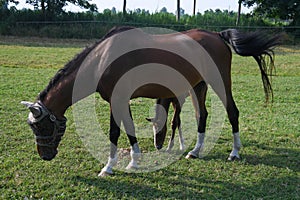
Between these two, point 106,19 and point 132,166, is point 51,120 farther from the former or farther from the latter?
point 106,19

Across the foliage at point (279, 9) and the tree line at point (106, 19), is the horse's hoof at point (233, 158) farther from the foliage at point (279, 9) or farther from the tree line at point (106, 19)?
the foliage at point (279, 9)

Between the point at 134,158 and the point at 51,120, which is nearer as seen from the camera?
the point at 51,120

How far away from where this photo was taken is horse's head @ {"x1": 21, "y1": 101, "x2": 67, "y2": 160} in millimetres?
3943

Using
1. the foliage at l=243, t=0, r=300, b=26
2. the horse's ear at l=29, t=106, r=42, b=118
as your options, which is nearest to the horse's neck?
the horse's ear at l=29, t=106, r=42, b=118

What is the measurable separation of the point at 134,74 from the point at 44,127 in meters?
1.22

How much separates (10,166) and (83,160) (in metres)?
0.92

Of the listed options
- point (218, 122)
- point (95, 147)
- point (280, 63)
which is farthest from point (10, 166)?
point (280, 63)

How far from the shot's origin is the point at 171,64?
15.1 ft

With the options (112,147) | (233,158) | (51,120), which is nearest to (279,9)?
(233,158)

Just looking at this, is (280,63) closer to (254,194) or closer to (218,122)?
(218,122)

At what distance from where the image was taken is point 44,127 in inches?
158

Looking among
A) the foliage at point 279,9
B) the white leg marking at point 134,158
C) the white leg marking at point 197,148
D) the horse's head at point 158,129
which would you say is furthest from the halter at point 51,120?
the foliage at point 279,9

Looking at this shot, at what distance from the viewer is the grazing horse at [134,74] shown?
4109mm

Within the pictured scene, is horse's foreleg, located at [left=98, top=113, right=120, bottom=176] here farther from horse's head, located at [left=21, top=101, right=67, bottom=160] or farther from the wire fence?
the wire fence
